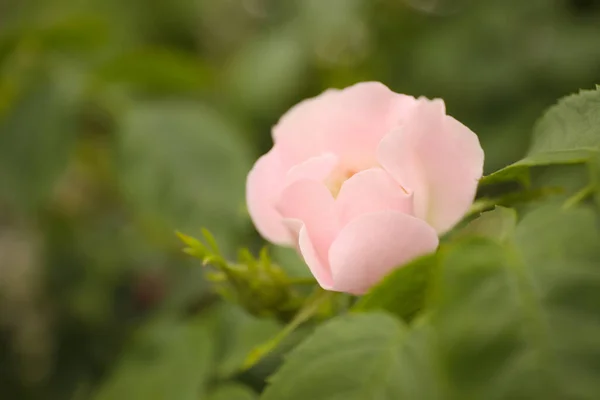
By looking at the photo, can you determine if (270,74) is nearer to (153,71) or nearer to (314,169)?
(153,71)

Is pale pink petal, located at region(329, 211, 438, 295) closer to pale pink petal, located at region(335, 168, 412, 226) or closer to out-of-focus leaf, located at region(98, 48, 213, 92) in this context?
pale pink petal, located at region(335, 168, 412, 226)

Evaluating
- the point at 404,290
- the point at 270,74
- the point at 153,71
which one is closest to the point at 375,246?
the point at 404,290

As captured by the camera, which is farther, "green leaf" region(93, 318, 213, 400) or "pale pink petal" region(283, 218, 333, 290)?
"green leaf" region(93, 318, 213, 400)

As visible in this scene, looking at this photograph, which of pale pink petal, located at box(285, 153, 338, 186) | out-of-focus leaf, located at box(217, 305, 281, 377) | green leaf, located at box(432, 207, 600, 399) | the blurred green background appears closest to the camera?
green leaf, located at box(432, 207, 600, 399)

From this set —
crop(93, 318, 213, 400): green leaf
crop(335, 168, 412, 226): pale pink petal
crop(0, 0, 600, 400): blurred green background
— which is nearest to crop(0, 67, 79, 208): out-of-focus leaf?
crop(0, 0, 600, 400): blurred green background

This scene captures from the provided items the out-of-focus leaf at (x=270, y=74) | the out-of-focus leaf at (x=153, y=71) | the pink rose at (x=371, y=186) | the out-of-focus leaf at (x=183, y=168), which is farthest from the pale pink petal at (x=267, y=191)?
the out-of-focus leaf at (x=270, y=74)

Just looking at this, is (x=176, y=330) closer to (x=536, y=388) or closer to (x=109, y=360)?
(x=109, y=360)

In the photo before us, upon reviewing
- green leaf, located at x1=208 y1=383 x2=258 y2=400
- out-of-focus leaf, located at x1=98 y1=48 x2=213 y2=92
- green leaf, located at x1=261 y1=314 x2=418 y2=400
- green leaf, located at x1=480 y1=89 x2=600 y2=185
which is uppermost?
green leaf, located at x1=480 y1=89 x2=600 y2=185

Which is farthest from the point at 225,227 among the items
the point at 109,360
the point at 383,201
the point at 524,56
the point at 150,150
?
the point at 524,56
